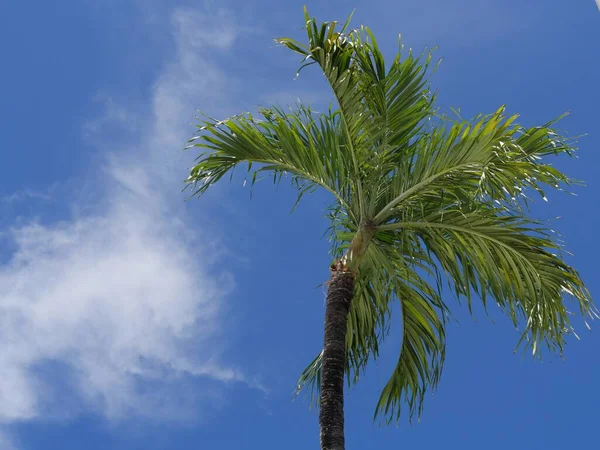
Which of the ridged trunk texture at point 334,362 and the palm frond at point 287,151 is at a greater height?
the palm frond at point 287,151

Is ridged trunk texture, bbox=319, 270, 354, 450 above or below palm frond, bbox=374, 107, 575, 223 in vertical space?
below

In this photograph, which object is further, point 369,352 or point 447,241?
point 369,352

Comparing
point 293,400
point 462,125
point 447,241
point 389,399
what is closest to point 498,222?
point 447,241

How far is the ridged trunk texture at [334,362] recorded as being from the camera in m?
7.78

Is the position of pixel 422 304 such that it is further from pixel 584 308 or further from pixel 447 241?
pixel 584 308

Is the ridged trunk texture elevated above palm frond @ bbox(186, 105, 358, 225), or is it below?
below

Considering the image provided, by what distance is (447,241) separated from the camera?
928 cm

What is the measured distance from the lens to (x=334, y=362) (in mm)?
8281

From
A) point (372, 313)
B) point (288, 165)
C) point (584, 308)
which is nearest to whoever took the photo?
point (584, 308)

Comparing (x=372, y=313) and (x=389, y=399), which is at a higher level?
(x=372, y=313)

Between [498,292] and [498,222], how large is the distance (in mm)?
850

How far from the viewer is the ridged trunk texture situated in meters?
7.78

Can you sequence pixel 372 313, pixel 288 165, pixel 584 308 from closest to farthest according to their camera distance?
1. pixel 584 308
2. pixel 288 165
3. pixel 372 313

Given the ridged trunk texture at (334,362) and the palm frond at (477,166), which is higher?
the palm frond at (477,166)
